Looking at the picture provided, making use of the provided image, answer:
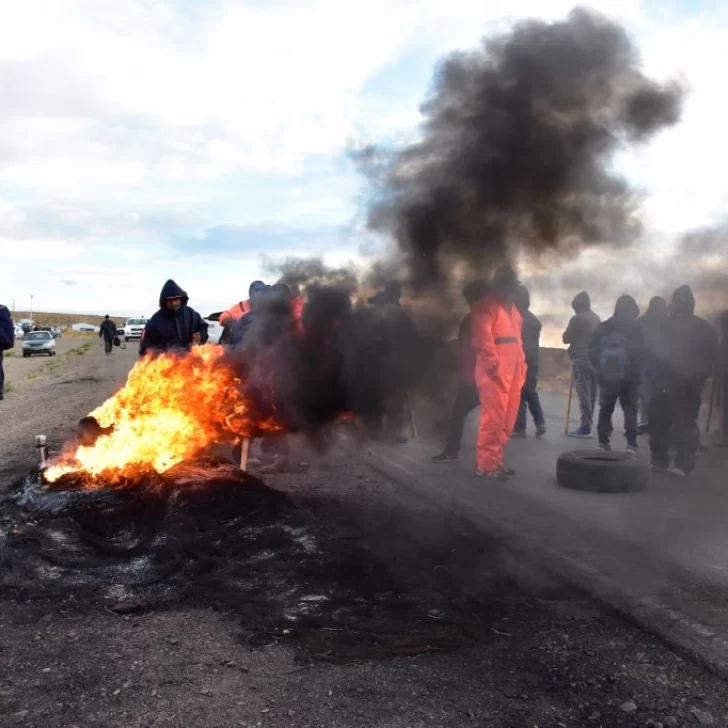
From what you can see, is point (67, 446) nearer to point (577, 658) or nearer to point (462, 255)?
point (462, 255)

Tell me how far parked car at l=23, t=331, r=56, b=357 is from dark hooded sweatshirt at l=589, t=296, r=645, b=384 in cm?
3896

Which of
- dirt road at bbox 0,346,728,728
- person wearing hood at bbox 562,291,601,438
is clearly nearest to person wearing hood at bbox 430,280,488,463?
person wearing hood at bbox 562,291,601,438

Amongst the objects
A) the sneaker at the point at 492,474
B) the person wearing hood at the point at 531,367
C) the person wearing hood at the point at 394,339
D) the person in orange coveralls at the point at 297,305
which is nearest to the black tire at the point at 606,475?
the sneaker at the point at 492,474

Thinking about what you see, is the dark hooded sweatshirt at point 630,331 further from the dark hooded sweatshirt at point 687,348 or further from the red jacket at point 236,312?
the red jacket at point 236,312

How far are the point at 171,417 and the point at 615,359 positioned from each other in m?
5.29

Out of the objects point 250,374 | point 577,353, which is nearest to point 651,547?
point 250,374

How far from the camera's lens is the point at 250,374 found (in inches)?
276

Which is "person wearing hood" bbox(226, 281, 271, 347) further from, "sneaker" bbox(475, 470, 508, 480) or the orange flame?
"sneaker" bbox(475, 470, 508, 480)

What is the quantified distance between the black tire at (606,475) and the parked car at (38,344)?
39.8 meters

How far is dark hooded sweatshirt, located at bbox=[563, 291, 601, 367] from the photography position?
10.2 meters

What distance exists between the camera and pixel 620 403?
8.75 m

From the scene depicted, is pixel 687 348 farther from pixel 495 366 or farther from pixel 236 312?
pixel 236 312

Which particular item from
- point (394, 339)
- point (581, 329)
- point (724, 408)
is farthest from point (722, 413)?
point (394, 339)

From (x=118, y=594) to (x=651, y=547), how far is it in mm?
3741
